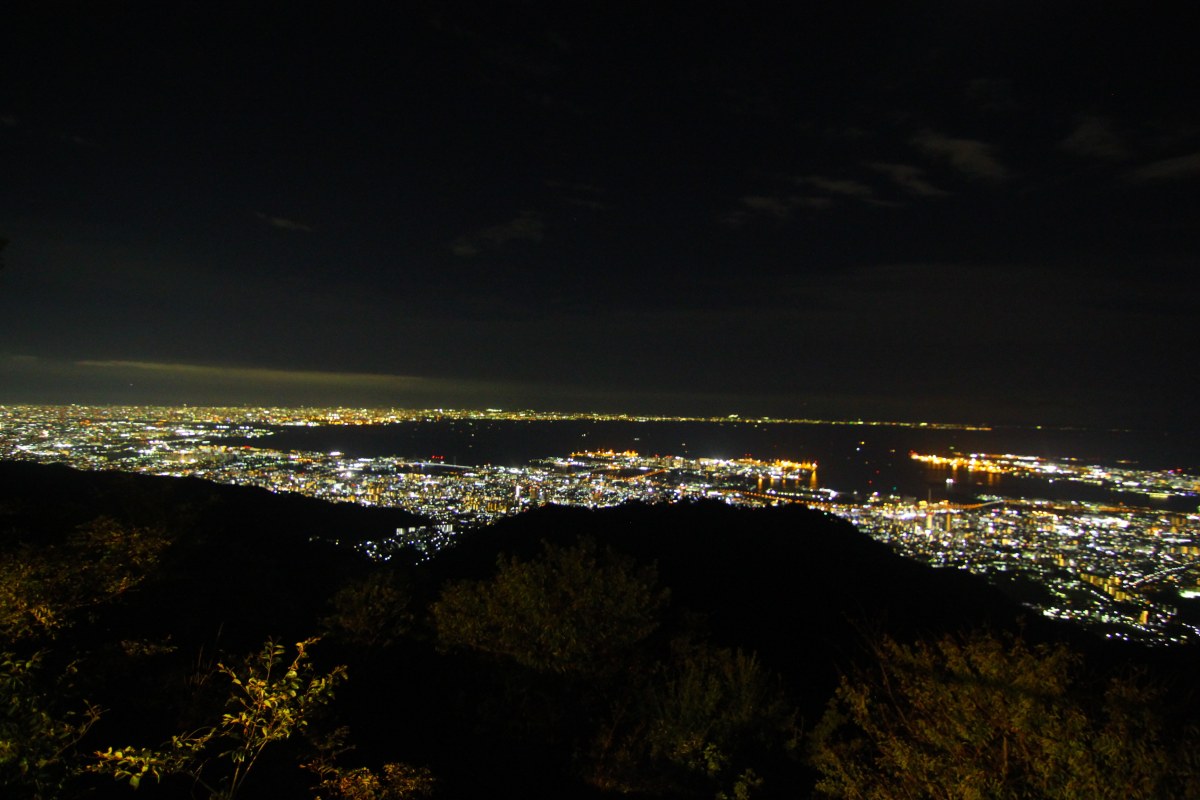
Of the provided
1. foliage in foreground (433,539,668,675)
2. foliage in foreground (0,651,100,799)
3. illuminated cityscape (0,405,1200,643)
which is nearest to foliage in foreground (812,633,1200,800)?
foliage in foreground (433,539,668,675)

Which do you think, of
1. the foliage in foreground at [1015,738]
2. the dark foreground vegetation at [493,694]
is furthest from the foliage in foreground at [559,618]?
the foliage in foreground at [1015,738]

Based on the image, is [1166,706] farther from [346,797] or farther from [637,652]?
[346,797]

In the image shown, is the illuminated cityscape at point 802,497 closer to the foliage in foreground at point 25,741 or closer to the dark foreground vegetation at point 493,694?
the dark foreground vegetation at point 493,694

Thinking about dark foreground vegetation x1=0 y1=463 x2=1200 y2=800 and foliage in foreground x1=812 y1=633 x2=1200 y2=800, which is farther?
dark foreground vegetation x1=0 y1=463 x2=1200 y2=800

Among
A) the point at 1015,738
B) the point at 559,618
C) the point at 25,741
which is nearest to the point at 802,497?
the point at 559,618

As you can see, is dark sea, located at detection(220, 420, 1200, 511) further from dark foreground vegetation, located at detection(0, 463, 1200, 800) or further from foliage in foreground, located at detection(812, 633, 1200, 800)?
foliage in foreground, located at detection(812, 633, 1200, 800)

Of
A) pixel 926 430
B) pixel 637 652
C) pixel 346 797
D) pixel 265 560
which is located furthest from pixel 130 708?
pixel 926 430
